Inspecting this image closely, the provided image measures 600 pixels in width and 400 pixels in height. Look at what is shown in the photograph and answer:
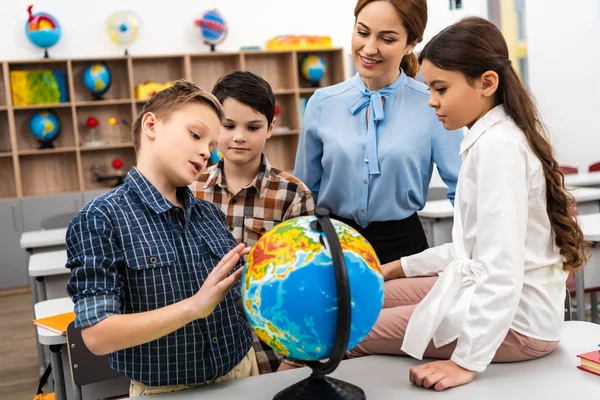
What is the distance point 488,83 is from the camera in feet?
4.94

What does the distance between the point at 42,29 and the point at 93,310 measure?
19.8 feet

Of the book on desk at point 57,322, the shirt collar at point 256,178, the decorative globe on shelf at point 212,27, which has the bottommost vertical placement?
the book on desk at point 57,322

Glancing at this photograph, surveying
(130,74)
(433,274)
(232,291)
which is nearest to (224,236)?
(232,291)

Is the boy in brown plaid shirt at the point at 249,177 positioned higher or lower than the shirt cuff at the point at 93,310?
higher

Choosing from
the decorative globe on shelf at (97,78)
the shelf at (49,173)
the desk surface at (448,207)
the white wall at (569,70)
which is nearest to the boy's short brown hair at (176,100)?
the desk surface at (448,207)

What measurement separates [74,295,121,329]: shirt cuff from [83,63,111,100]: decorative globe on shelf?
5.78m

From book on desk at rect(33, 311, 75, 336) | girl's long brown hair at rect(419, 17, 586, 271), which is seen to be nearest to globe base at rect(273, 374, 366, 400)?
girl's long brown hair at rect(419, 17, 586, 271)

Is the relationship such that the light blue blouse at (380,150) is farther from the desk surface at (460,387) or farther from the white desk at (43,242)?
the white desk at (43,242)

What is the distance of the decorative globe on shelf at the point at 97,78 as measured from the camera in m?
6.64

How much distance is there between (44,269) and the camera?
131 inches

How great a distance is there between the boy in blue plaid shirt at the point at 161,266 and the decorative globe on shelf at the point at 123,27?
18.7 feet

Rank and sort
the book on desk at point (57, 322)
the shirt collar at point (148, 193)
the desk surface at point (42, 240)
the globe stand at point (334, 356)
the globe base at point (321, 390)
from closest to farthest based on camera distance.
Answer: the globe stand at point (334, 356) < the globe base at point (321, 390) < the shirt collar at point (148, 193) < the book on desk at point (57, 322) < the desk surface at point (42, 240)

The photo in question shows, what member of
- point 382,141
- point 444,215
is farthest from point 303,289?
point 444,215

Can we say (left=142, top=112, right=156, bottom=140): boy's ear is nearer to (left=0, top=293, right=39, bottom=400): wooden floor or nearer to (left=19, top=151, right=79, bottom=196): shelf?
(left=0, top=293, right=39, bottom=400): wooden floor
